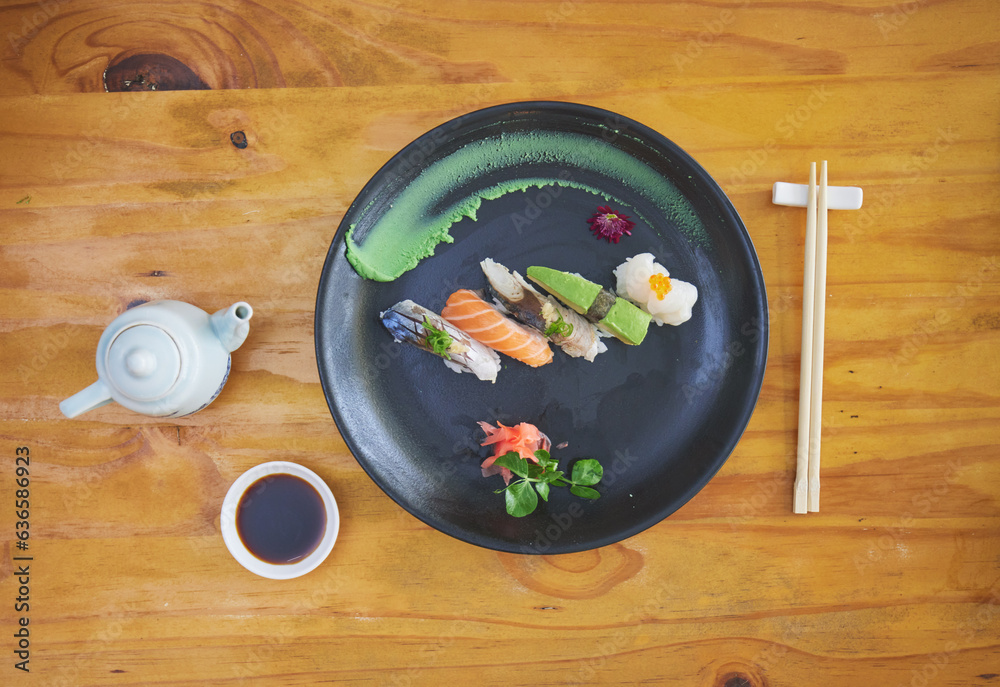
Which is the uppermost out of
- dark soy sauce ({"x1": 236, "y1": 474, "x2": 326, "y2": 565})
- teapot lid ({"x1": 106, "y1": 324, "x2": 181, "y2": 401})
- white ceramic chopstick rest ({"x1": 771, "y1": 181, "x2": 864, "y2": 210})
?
white ceramic chopstick rest ({"x1": 771, "y1": 181, "x2": 864, "y2": 210})

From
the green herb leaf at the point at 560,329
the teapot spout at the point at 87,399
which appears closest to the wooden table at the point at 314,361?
the teapot spout at the point at 87,399

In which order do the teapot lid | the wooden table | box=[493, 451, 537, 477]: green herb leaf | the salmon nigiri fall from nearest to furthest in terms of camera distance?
the teapot lid
box=[493, 451, 537, 477]: green herb leaf
the salmon nigiri
the wooden table

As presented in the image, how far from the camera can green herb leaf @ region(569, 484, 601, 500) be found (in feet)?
5.97

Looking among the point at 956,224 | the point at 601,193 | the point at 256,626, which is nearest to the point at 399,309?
the point at 601,193

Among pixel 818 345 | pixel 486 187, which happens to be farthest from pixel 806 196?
pixel 486 187

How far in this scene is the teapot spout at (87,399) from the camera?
1.56m

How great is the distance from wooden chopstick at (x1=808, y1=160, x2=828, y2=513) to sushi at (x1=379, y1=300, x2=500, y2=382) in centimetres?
111

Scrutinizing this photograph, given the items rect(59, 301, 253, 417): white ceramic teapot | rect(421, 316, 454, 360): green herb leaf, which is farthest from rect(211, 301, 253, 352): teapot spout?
rect(421, 316, 454, 360): green herb leaf

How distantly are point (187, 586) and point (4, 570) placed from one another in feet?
2.10

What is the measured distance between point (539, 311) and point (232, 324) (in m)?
0.96

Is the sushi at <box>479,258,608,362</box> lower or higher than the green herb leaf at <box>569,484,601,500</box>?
higher

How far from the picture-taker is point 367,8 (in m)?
2.00

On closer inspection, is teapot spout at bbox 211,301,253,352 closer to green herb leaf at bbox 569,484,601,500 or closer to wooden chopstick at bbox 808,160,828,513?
green herb leaf at bbox 569,484,601,500

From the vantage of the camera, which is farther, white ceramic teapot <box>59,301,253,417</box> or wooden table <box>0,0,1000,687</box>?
wooden table <box>0,0,1000,687</box>
